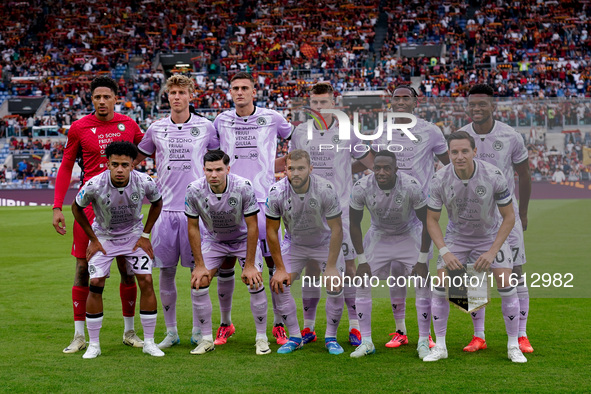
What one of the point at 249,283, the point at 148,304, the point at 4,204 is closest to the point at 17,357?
the point at 148,304

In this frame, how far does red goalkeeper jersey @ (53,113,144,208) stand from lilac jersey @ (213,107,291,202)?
101cm

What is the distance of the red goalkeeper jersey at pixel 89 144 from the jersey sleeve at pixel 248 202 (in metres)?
1.40

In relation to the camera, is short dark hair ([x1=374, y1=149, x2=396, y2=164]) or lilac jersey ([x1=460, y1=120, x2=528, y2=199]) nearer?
lilac jersey ([x1=460, y1=120, x2=528, y2=199])

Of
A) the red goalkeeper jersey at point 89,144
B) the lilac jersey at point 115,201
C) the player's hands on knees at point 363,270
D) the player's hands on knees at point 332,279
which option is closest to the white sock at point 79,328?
the lilac jersey at point 115,201

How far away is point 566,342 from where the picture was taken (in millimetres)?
6629

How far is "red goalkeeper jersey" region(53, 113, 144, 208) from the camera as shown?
22.3ft

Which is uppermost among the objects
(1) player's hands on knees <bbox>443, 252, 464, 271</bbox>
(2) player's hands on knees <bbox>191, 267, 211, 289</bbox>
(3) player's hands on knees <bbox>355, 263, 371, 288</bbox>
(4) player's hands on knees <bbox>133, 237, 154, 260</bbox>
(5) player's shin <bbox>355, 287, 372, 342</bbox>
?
(4) player's hands on knees <bbox>133, 237, 154, 260</bbox>

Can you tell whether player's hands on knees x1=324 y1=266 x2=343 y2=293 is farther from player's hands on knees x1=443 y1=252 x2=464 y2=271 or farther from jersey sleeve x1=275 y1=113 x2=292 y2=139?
jersey sleeve x1=275 y1=113 x2=292 y2=139

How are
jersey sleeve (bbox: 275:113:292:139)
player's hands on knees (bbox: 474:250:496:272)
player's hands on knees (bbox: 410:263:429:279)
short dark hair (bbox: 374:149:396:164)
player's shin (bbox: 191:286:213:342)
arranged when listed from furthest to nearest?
jersey sleeve (bbox: 275:113:292:139) < short dark hair (bbox: 374:149:396:164) < player's hands on knees (bbox: 410:263:429:279) < player's shin (bbox: 191:286:213:342) < player's hands on knees (bbox: 474:250:496:272)

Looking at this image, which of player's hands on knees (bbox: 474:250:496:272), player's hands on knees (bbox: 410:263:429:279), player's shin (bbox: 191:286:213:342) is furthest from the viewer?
player's hands on knees (bbox: 410:263:429:279)

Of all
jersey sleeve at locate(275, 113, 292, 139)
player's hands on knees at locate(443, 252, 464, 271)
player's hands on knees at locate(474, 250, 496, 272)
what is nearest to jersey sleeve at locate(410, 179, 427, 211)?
player's hands on knees at locate(443, 252, 464, 271)

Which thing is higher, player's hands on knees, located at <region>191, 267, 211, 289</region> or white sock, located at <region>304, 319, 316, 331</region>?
player's hands on knees, located at <region>191, 267, 211, 289</region>

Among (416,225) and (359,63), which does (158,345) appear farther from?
(359,63)

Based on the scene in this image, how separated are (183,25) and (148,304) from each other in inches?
1468
